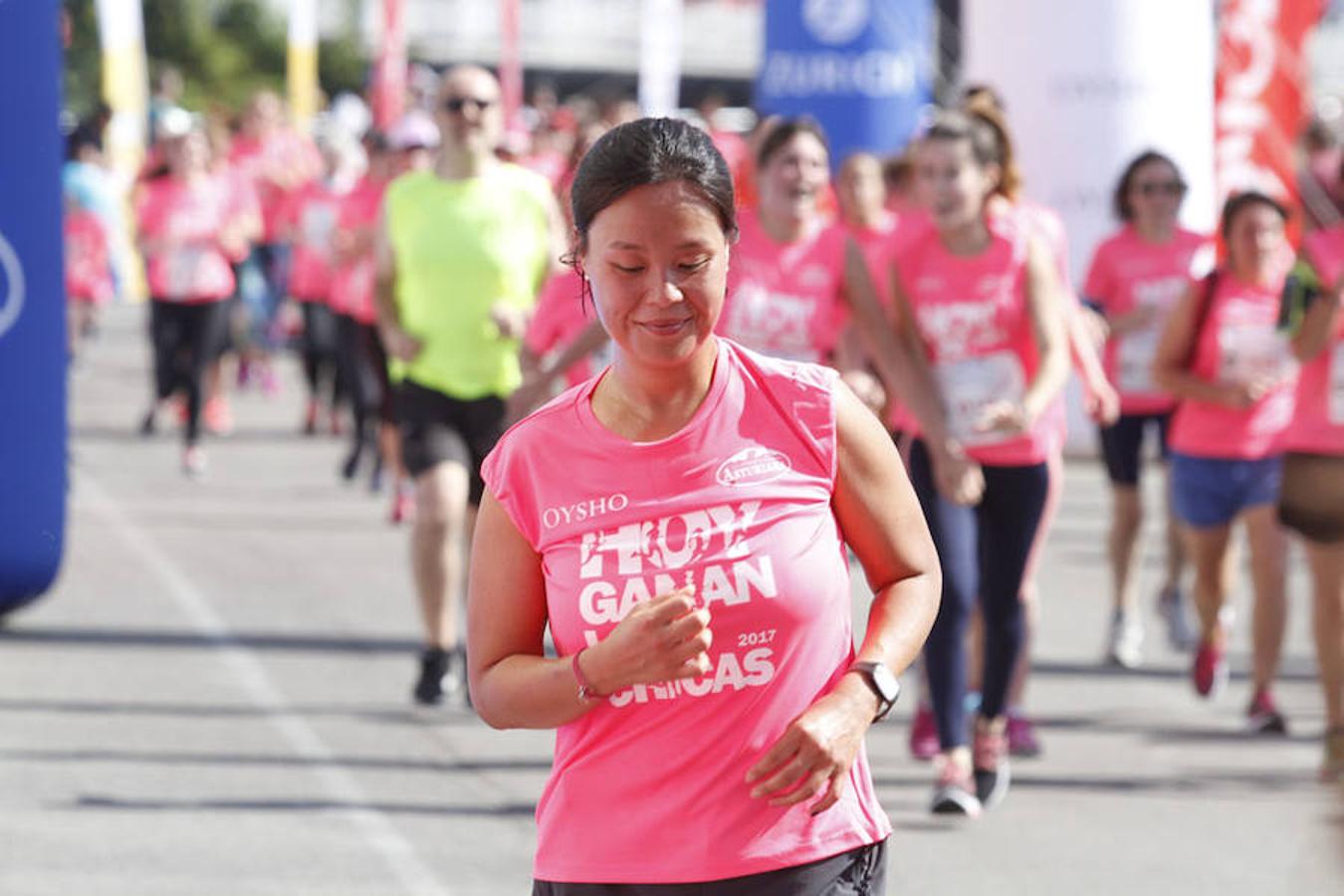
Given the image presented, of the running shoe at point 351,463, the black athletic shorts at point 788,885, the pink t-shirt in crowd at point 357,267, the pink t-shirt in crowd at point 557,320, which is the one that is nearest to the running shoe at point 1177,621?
the pink t-shirt in crowd at point 557,320

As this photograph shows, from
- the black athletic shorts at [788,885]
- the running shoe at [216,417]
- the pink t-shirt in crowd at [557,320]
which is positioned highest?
the pink t-shirt in crowd at [557,320]

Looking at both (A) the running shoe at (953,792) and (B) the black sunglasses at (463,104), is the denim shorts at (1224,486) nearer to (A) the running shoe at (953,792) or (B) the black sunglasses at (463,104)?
(A) the running shoe at (953,792)

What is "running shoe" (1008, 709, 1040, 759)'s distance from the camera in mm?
8367

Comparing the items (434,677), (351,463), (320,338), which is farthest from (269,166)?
(434,677)

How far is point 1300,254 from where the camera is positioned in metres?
7.95

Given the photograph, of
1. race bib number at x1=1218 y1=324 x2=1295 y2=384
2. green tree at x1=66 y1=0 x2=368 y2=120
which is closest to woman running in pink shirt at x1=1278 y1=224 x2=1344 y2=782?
race bib number at x1=1218 y1=324 x2=1295 y2=384

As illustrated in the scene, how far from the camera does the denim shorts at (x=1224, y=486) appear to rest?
911 centimetres

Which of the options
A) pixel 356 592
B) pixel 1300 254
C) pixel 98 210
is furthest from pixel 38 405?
pixel 98 210

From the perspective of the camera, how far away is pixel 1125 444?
1055 centimetres

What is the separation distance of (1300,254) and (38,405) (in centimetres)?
509

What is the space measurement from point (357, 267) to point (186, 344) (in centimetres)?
151

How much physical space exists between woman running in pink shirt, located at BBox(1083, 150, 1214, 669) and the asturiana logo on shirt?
695 cm

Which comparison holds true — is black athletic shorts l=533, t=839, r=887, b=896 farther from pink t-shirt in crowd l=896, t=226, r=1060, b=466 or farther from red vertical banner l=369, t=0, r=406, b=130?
red vertical banner l=369, t=0, r=406, b=130

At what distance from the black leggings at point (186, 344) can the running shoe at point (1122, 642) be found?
729 centimetres
